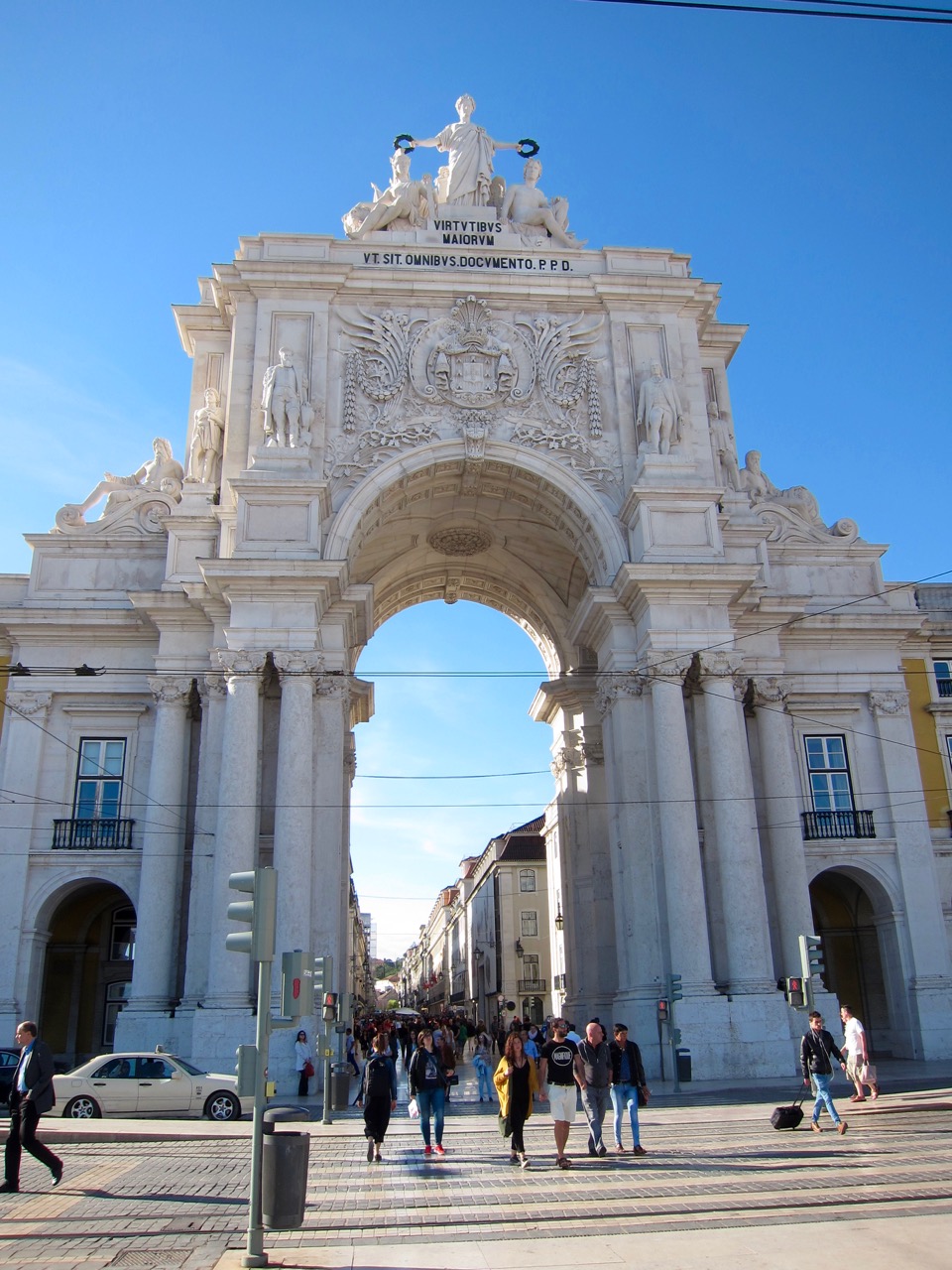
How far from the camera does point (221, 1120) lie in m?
20.2

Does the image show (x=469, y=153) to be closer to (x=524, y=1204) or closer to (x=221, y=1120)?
(x=221, y=1120)

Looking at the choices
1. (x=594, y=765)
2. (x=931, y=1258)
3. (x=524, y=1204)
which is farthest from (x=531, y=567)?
(x=931, y=1258)

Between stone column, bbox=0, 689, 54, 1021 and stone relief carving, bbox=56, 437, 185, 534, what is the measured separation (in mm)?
5273

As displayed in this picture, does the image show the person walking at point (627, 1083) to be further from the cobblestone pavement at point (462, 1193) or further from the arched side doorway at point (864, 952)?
the arched side doorway at point (864, 952)

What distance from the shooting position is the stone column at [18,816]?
91.2ft

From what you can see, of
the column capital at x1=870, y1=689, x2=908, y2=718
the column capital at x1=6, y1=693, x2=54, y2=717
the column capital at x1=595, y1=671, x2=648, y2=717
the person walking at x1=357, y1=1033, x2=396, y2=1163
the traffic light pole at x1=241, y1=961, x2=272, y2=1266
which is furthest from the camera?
the column capital at x1=870, y1=689, x2=908, y2=718

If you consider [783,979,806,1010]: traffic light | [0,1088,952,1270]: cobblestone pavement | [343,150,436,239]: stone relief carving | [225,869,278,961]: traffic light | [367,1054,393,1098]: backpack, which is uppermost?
[343,150,436,239]: stone relief carving

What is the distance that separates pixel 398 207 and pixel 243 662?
52.0 ft

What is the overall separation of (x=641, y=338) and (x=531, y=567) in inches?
357

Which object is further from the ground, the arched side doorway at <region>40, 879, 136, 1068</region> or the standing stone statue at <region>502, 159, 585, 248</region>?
the standing stone statue at <region>502, 159, 585, 248</region>

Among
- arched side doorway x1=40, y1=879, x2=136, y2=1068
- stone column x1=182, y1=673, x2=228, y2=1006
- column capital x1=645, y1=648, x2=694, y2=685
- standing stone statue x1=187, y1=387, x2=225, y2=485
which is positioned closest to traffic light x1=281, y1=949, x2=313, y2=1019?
stone column x1=182, y1=673, x2=228, y2=1006

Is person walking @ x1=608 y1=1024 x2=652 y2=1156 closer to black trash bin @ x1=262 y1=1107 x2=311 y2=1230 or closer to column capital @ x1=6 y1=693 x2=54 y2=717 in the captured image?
black trash bin @ x1=262 y1=1107 x2=311 y2=1230

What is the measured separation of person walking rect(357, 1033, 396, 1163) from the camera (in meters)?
14.4

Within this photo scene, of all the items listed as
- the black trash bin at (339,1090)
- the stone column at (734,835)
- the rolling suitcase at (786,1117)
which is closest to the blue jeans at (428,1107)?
the rolling suitcase at (786,1117)
